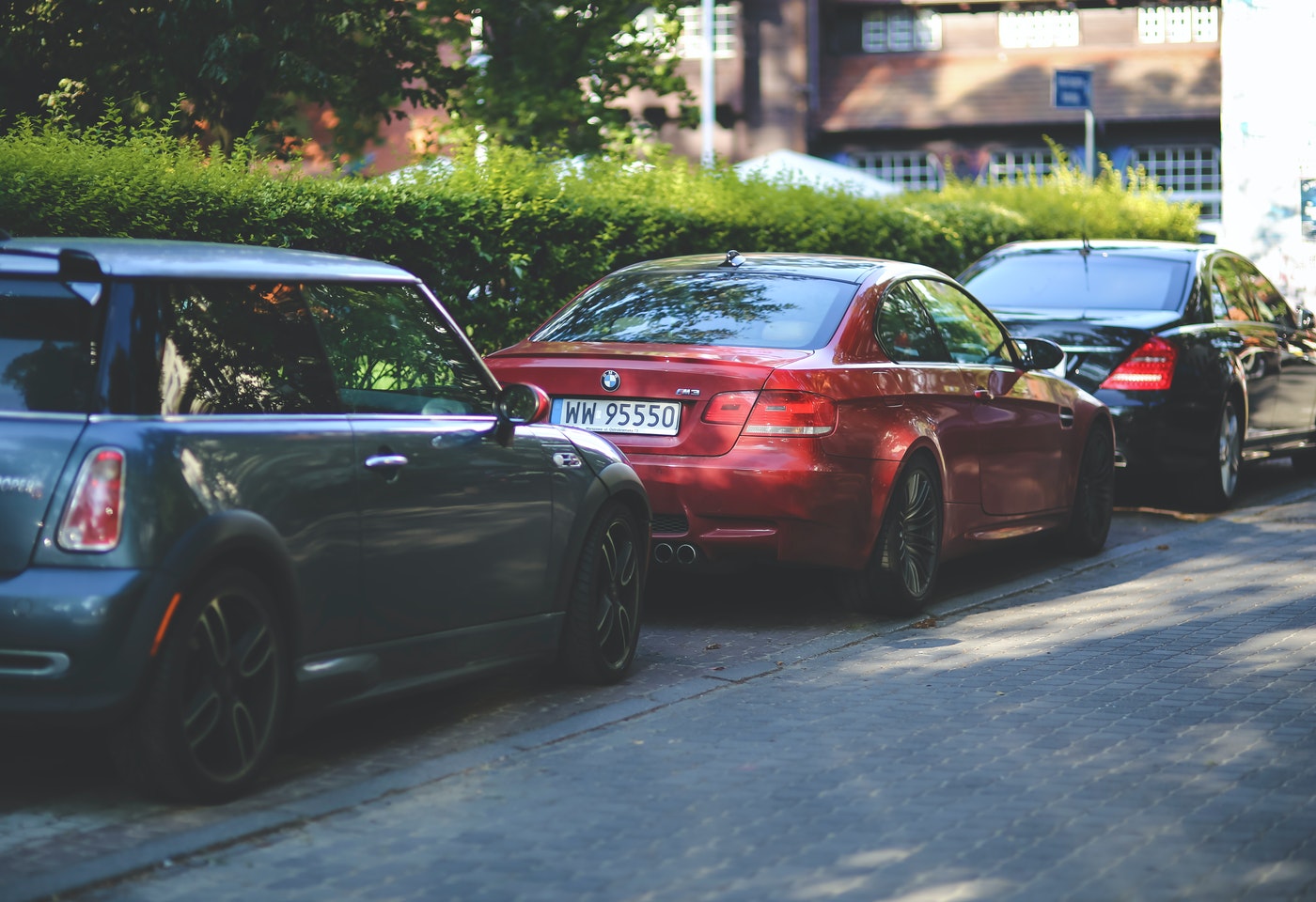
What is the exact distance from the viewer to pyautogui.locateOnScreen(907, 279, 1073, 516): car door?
30.5 feet

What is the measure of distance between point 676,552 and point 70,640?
11.8ft

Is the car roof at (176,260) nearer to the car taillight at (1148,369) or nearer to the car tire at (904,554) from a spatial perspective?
the car tire at (904,554)

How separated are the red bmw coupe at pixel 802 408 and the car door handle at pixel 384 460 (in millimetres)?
2338

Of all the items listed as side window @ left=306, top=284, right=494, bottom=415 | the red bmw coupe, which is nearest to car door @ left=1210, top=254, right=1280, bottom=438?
the red bmw coupe

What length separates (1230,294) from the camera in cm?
1345

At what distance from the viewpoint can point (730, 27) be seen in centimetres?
4106

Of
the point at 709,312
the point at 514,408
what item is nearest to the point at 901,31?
the point at 709,312

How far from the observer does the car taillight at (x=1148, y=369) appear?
39.9 feet

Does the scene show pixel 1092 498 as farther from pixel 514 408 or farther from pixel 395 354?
pixel 395 354

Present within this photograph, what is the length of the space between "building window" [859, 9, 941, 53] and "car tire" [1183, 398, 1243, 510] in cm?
3017

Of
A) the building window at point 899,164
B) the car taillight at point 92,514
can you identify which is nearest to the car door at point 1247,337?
the car taillight at point 92,514

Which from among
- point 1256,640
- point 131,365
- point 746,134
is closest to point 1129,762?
point 1256,640

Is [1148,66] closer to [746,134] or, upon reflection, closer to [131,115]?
[746,134]

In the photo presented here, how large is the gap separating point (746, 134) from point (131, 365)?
1436 inches
